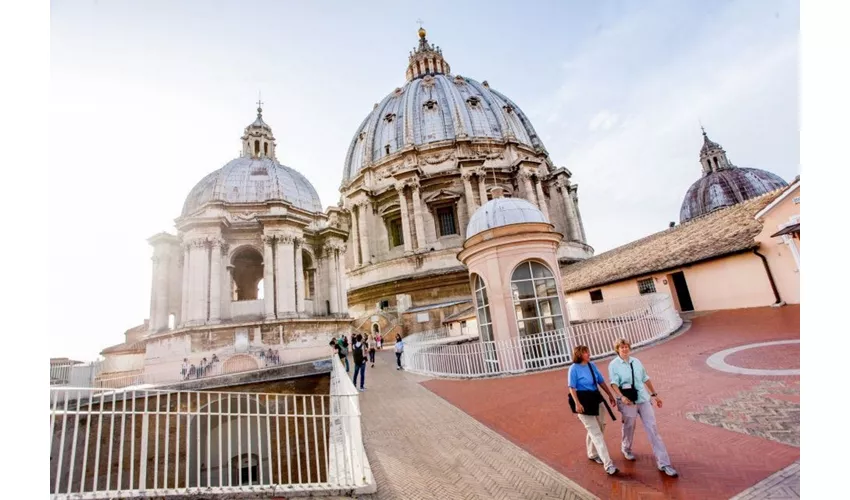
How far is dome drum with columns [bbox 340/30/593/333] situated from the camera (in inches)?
1275

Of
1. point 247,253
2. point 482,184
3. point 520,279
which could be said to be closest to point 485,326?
point 520,279

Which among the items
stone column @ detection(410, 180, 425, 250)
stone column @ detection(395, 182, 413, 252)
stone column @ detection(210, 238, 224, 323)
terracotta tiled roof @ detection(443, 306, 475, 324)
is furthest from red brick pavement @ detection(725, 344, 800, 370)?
stone column @ detection(395, 182, 413, 252)

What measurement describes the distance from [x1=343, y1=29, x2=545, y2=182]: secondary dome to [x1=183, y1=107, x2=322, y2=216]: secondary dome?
1534 centimetres

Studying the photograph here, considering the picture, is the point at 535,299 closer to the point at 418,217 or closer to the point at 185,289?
the point at 185,289

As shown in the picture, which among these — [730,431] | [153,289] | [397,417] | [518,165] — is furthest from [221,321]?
[518,165]

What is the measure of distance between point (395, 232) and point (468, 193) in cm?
854

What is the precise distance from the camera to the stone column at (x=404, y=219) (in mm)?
33719

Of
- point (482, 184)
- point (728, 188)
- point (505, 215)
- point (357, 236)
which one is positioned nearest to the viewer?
point (505, 215)

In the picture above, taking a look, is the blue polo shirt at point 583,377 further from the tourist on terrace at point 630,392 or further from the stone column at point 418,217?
the stone column at point 418,217

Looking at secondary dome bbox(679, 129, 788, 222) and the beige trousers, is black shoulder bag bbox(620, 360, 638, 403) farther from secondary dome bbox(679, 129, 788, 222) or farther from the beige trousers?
Result: secondary dome bbox(679, 129, 788, 222)

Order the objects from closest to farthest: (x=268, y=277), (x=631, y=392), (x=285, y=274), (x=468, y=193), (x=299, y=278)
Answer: (x=631, y=392) < (x=268, y=277) < (x=285, y=274) < (x=299, y=278) < (x=468, y=193)

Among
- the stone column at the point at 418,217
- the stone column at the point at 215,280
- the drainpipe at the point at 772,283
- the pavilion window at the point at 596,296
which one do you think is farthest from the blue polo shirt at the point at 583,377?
the stone column at the point at 418,217

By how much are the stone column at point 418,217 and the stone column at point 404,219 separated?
74 cm

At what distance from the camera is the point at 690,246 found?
56.3 feet
